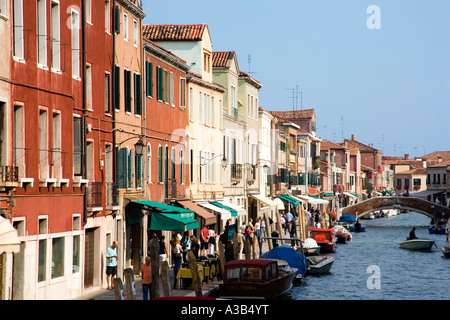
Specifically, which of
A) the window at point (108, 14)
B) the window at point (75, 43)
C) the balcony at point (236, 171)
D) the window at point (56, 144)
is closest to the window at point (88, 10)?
the window at point (75, 43)

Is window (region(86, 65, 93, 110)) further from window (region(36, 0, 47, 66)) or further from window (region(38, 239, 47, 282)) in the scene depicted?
window (region(38, 239, 47, 282))

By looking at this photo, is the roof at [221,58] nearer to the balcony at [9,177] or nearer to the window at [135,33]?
the window at [135,33]

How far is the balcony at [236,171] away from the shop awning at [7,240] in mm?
32069

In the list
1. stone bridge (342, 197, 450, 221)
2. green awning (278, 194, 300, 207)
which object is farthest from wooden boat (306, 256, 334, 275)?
stone bridge (342, 197, 450, 221)

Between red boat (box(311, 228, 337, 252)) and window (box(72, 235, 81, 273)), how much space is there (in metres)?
31.2

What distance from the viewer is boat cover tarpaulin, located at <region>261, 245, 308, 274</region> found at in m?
35.2

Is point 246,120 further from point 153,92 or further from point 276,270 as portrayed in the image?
point 276,270

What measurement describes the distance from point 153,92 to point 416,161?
548ft

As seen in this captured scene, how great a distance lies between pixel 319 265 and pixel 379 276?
3821mm

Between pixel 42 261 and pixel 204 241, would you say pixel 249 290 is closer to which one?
pixel 42 261

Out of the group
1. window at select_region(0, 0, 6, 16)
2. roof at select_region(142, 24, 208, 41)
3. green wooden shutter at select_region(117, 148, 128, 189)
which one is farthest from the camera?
roof at select_region(142, 24, 208, 41)

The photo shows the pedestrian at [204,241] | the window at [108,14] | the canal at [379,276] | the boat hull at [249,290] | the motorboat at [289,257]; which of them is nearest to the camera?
the boat hull at [249,290]

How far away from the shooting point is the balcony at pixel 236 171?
49938 mm
